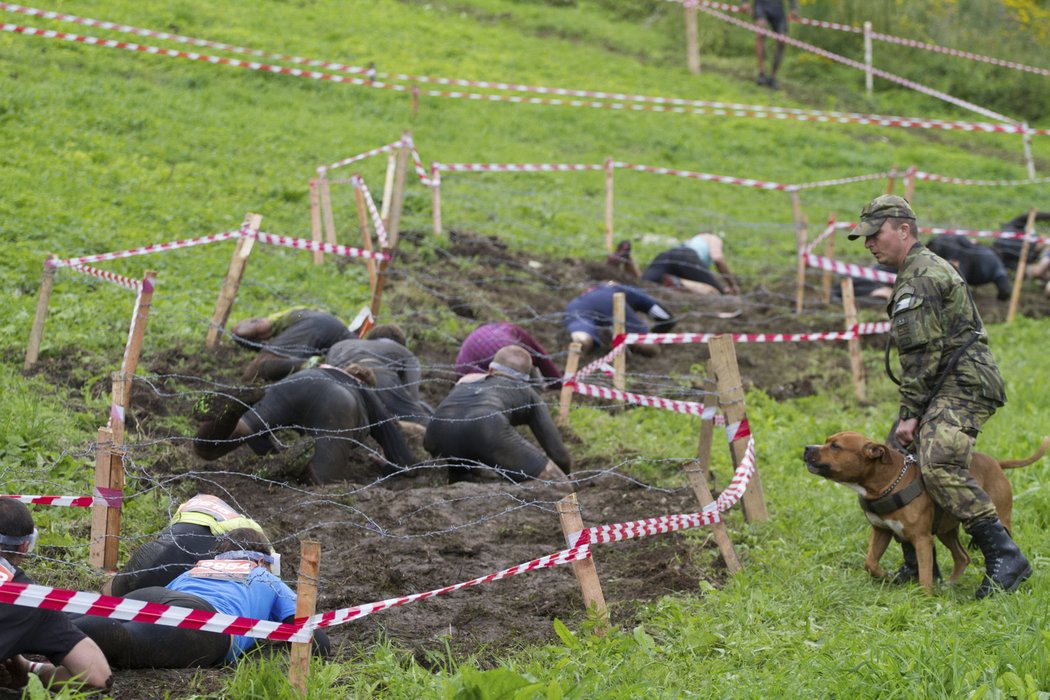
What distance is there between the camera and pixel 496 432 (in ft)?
26.9

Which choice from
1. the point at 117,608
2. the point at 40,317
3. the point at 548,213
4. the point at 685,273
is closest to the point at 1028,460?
the point at 117,608

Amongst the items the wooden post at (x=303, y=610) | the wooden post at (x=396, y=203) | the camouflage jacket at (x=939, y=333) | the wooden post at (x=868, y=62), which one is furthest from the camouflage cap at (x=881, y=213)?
the wooden post at (x=868, y=62)

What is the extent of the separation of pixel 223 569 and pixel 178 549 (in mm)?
459

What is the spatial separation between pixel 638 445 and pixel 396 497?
241cm

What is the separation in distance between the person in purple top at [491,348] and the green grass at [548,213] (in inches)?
35.1

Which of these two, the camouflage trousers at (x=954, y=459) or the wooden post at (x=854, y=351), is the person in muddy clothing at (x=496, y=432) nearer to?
the camouflage trousers at (x=954, y=459)

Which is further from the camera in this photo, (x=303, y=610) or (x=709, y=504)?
(x=709, y=504)

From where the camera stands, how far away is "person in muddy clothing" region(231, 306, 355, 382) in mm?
9141

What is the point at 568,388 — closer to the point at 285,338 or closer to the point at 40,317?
the point at 285,338

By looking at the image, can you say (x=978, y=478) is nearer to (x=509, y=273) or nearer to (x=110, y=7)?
(x=509, y=273)

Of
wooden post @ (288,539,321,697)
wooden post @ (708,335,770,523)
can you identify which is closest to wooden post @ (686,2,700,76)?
wooden post @ (708,335,770,523)

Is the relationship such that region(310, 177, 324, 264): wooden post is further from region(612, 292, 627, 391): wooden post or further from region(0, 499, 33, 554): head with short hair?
region(0, 499, 33, 554): head with short hair

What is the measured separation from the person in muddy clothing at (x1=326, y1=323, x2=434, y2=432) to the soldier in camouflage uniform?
3.95 m

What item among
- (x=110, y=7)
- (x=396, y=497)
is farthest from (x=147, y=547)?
(x=110, y=7)
